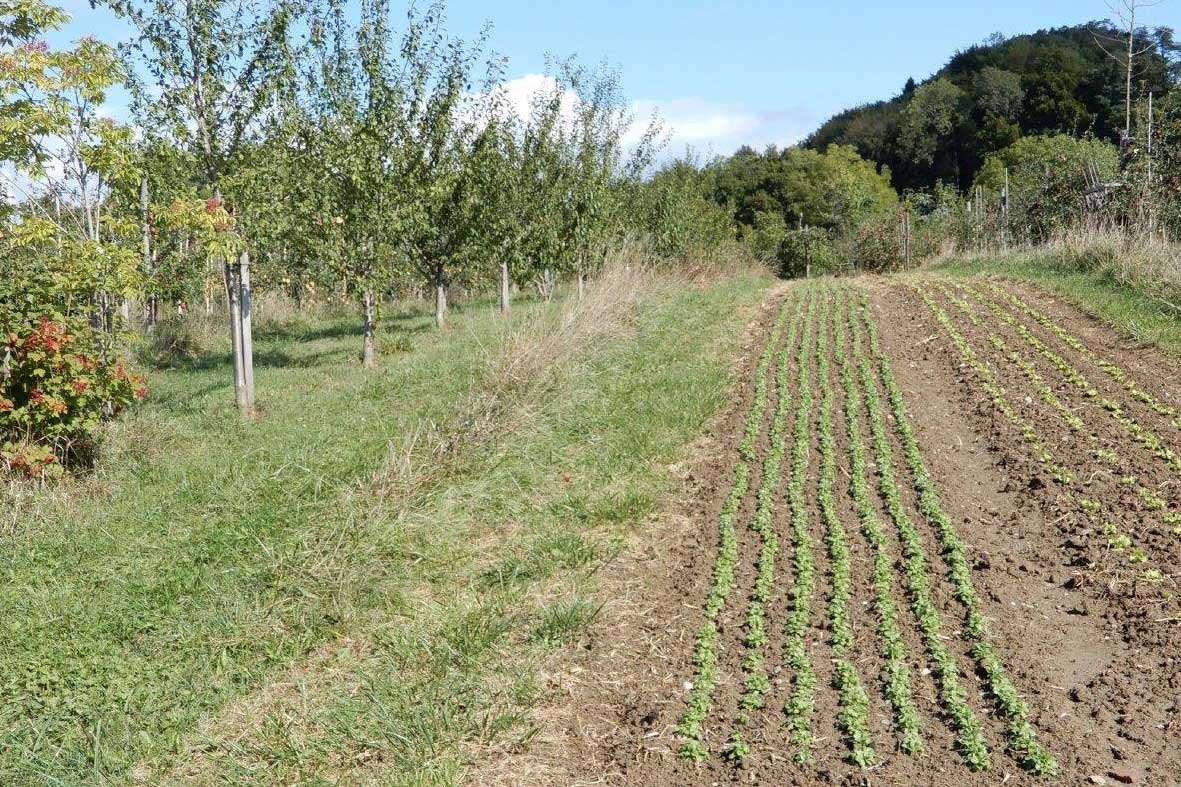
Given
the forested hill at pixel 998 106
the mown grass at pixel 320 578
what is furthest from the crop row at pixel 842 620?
the forested hill at pixel 998 106

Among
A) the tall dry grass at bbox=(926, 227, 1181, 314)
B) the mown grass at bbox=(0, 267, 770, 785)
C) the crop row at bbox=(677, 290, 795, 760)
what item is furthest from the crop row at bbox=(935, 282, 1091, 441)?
the mown grass at bbox=(0, 267, 770, 785)

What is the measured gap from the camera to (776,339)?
40.2ft

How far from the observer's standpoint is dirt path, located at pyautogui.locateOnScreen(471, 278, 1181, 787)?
3.76m

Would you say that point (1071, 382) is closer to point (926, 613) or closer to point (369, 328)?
point (926, 613)

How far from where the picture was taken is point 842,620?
4742mm

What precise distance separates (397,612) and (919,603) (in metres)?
2.85

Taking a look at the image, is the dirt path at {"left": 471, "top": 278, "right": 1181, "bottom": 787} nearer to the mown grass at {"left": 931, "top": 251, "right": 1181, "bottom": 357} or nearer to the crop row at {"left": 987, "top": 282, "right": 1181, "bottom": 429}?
the crop row at {"left": 987, "top": 282, "right": 1181, "bottom": 429}

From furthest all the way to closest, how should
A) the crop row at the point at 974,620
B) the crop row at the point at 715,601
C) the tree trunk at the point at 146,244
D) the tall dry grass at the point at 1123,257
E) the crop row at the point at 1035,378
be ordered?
the tall dry grass at the point at 1123,257
the tree trunk at the point at 146,244
the crop row at the point at 1035,378
the crop row at the point at 715,601
the crop row at the point at 974,620

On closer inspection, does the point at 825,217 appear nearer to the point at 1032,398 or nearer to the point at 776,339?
the point at 776,339

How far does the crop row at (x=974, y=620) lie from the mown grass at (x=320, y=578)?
6.17 feet

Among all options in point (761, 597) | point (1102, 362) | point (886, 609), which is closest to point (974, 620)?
point (886, 609)

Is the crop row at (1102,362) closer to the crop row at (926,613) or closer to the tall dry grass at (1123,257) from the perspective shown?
the tall dry grass at (1123,257)

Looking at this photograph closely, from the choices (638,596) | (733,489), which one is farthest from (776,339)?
(638,596)

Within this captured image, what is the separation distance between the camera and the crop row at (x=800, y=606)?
3.91 metres
